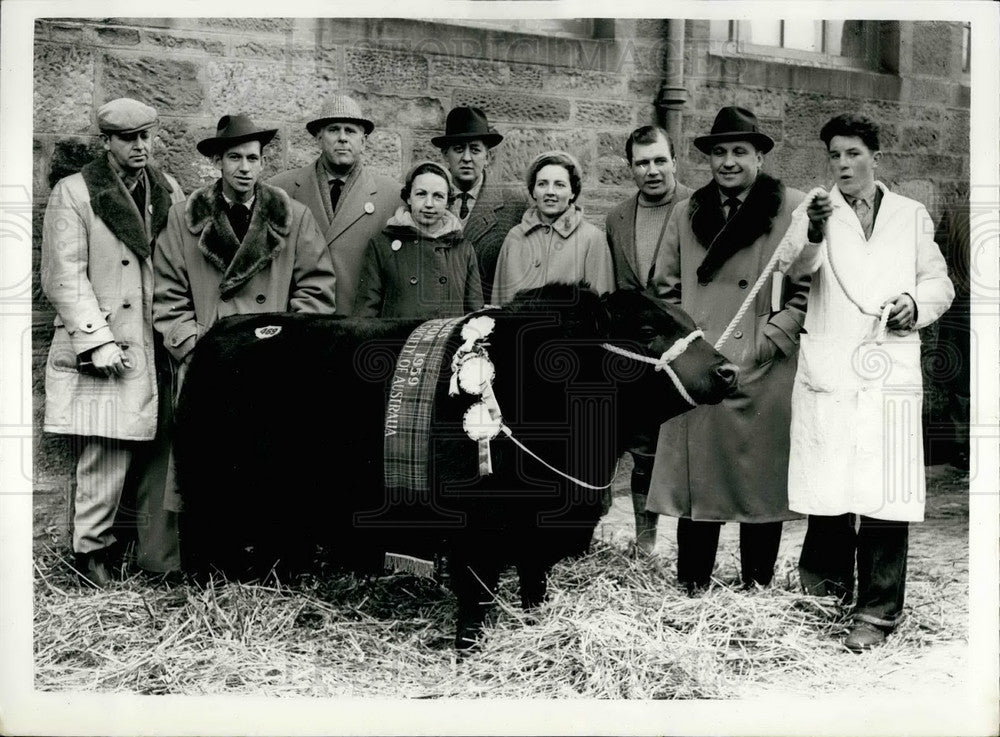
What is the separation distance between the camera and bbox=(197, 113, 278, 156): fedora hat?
17.8 feet

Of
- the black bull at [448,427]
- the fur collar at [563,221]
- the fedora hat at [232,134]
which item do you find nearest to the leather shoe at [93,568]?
the black bull at [448,427]

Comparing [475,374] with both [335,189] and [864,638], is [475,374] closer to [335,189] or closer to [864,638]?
[335,189]

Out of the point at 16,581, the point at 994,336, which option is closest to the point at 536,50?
the point at 994,336

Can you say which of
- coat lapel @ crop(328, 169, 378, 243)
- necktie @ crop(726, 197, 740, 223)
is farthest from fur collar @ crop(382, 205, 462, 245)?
necktie @ crop(726, 197, 740, 223)

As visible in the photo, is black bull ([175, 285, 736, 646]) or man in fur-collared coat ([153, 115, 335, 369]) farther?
man in fur-collared coat ([153, 115, 335, 369])

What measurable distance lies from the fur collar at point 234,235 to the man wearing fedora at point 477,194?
0.90m

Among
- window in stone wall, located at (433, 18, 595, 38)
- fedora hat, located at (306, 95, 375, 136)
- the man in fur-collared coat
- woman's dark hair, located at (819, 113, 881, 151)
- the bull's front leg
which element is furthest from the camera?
window in stone wall, located at (433, 18, 595, 38)

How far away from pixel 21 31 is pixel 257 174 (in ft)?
4.32

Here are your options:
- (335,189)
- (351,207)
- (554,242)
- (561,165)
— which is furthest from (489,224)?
(335,189)

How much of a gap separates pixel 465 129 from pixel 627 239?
103 centimetres

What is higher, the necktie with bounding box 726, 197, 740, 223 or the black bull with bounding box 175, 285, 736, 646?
the necktie with bounding box 726, 197, 740, 223

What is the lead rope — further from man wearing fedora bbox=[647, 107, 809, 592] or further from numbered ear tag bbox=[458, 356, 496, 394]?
man wearing fedora bbox=[647, 107, 809, 592]

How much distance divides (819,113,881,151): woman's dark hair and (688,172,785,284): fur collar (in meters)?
0.38

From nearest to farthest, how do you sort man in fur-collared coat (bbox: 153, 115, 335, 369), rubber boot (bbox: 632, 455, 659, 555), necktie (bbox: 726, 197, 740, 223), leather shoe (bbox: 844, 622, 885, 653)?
1. leather shoe (bbox: 844, 622, 885, 653)
2. necktie (bbox: 726, 197, 740, 223)
3. man in fur-collared coat (bbox: 153, 115, 335, 369)
4. rubber boot (bbox: 632, 455, 659, 555)
